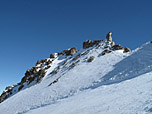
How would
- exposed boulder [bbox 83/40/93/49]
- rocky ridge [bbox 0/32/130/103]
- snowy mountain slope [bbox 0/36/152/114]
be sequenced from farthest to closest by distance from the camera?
exposed boulder [bbox 83/40/93/49] < rocky ridge [bbox 0/32/130/103] < snowy mountain slope [bbox 0/36/152/114]

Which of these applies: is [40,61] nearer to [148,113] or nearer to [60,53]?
[60,53]

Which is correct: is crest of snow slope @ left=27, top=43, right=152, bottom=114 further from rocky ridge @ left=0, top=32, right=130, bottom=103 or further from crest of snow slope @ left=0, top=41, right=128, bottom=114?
rocky ridge @ left=0, top=32, right=130, bottom=103

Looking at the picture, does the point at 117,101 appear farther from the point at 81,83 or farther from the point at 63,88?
the point at 63,88

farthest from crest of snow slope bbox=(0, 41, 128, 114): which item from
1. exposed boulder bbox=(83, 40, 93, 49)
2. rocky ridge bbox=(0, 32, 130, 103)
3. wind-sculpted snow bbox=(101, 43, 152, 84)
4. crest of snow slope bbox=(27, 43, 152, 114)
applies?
exposed boulder bbox=(83, 40, 93, 49)

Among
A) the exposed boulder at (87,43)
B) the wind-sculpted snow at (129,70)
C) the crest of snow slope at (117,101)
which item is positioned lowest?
the crest of snow slope at (117,101)

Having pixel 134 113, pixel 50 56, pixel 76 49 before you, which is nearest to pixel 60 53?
pixel 50 56

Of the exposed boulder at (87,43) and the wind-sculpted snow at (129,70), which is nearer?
the wind-sculpted snow at (129,70)

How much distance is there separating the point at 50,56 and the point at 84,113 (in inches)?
2164

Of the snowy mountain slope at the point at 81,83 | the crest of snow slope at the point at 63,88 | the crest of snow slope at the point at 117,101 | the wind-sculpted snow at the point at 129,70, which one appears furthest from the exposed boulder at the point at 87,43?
the crest of snow slope at the point at 117,101

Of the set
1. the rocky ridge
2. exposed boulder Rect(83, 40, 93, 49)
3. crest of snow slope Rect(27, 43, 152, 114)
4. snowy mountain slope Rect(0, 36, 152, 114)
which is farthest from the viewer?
exposed boulder Rect(83, 40, 93, 49)

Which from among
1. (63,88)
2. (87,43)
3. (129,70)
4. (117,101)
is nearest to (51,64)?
(87,43)

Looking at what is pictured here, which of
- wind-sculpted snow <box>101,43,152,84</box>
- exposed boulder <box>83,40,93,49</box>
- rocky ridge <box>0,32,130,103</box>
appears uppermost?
exposed boulder <box>83,40,93,49</box>

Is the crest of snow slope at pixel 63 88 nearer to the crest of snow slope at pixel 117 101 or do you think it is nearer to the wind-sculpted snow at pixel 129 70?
the wind-sculpted snow at pixel 129 70

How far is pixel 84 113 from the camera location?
839 centimetres
